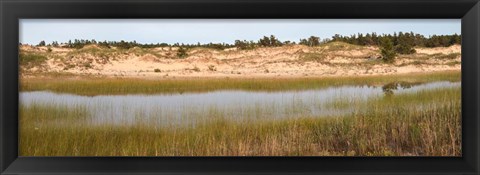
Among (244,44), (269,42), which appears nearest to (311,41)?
(269,42)

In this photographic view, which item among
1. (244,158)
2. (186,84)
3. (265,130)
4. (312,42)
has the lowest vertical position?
(244,158)

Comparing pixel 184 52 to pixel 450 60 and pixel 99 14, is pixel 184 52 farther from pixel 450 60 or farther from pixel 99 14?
pixel 450 60

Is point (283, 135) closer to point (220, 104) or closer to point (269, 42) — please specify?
point (220, 104)

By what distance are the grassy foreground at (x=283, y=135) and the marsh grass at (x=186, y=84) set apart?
110 millimetres

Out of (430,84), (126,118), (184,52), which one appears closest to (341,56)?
(430,84)

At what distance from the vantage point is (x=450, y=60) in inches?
106

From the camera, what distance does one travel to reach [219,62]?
9.02 feet

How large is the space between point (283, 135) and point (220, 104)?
38 cm

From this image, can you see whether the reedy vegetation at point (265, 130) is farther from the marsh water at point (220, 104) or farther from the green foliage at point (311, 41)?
the green foliage at point (311, 41)

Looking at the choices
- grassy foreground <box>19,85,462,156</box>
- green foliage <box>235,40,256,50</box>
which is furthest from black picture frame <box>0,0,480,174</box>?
green foliage <box>235,40,256,50</box>

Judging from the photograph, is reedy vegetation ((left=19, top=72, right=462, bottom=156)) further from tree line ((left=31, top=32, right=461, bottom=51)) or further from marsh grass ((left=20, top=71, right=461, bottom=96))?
tree line ((left=31, top=32, right=461, bottom=51))

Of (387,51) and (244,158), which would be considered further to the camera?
(387,51)

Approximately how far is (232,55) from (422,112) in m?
1.09

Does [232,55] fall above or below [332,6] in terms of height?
below
